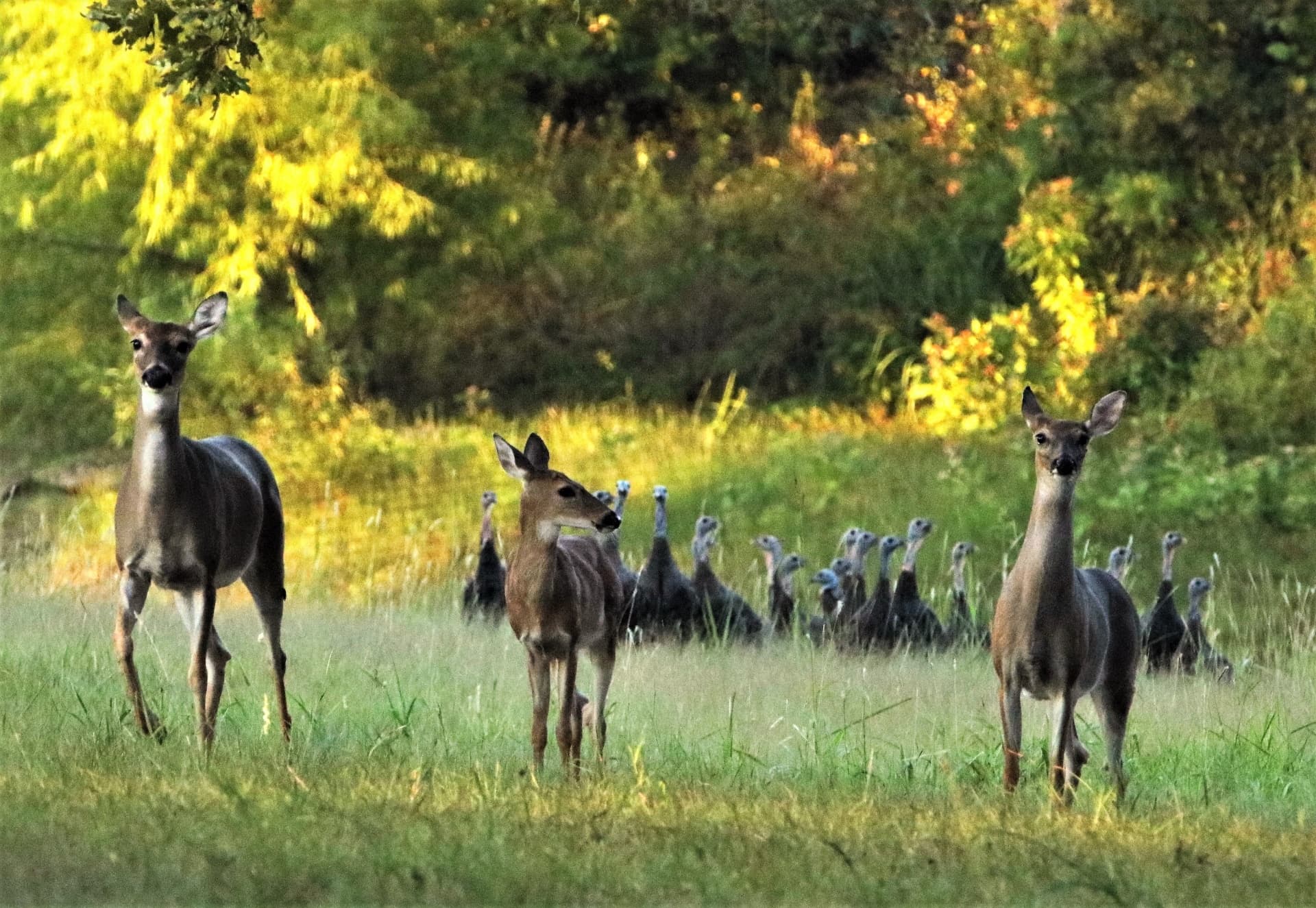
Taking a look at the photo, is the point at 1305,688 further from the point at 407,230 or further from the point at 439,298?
the point at 439,298

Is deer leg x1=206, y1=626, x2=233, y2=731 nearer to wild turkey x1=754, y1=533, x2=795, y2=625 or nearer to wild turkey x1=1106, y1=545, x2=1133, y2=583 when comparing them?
wild turkey x1=754, y1=533, x2=795, y2=625

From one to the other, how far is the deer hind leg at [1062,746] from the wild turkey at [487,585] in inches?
244

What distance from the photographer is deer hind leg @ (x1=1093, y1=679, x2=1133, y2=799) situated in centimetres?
850

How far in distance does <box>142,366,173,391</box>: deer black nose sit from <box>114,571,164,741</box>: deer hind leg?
0.65m

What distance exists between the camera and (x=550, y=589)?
8.38 meters

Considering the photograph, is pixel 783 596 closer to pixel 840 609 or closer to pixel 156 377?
pixel 840 609

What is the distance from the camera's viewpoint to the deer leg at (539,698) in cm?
848

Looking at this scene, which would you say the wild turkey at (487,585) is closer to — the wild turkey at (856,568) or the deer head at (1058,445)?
the wild turkey at (856,568)

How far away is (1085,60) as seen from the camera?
23125 millimetres

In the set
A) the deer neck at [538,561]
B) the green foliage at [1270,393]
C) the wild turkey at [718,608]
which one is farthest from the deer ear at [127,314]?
the green foliage at [1270,393]

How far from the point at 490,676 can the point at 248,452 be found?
7.23ft

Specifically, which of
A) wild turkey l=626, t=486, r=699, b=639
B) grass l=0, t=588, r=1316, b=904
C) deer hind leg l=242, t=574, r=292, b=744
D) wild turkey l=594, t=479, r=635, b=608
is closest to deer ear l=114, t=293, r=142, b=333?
deer hind leg l=242, t=574, r=292, b=744

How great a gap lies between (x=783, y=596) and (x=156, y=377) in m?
5.85

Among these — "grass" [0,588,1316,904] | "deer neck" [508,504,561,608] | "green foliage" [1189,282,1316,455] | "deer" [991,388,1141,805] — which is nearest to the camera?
"grass" [0,588,1316,904]
